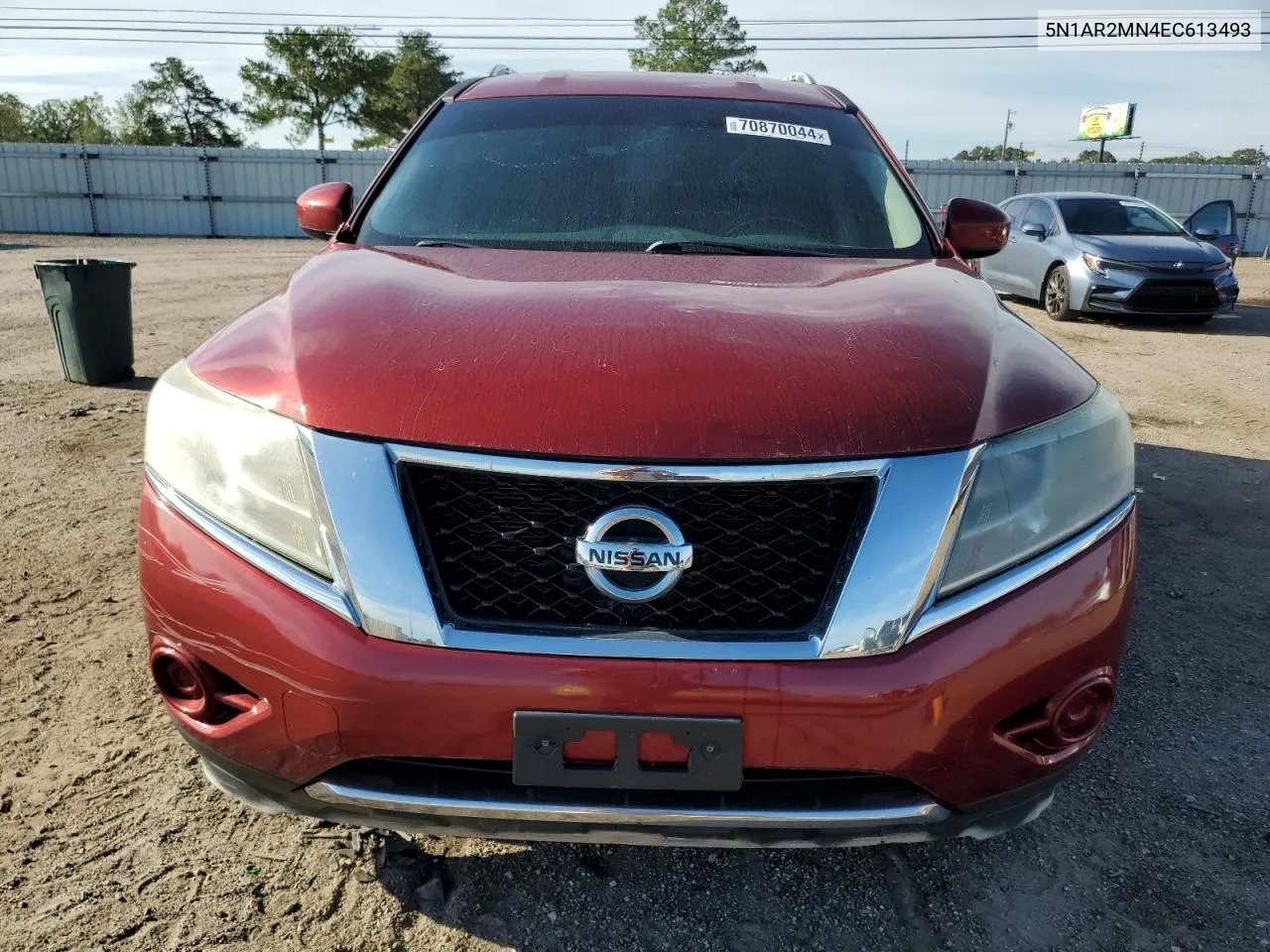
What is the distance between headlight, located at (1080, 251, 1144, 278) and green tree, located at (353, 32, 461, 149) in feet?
140

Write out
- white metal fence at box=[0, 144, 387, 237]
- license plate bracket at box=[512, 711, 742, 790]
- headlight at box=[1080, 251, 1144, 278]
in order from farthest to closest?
white metal fence at box=[0, 144, 387, 237], headlight at box=[1080, 251, 1144, 278], license plate bracket at box=[512, 711, 742, 790]

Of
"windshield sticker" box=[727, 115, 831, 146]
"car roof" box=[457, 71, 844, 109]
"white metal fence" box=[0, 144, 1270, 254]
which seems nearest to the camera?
"windshield sticker" box=[727, 115, 831, 146]

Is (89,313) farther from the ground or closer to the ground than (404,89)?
closer to the ground

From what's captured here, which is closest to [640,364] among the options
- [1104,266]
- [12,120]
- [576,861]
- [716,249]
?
[716,249]

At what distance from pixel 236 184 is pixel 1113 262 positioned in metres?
23.5

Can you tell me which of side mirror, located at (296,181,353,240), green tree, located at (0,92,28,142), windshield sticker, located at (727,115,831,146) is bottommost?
side mirror, located at (296,181,353,240)

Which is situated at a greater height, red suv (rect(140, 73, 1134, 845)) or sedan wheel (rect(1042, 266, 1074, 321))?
red suv (rect(140, 73, 1134, 845))

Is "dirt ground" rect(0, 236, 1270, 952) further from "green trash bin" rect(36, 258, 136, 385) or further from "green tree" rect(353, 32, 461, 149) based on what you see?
"green tree" rect(353, 32, 461, 149)

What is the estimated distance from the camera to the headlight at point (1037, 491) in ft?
4.94

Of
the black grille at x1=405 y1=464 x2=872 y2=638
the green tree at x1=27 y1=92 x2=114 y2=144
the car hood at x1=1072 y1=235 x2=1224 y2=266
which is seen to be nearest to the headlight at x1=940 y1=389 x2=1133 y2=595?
the black grille at x1=405 y1=464 x2=872 y2=638

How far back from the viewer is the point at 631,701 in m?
1.42

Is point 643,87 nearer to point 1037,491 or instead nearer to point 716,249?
point 716,249

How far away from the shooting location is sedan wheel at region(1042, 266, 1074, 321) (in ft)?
36.3

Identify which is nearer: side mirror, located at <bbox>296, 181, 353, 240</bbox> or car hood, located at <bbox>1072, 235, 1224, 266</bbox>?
side mirror, located at <bbox>296, 181, 353, 240</bbox>
